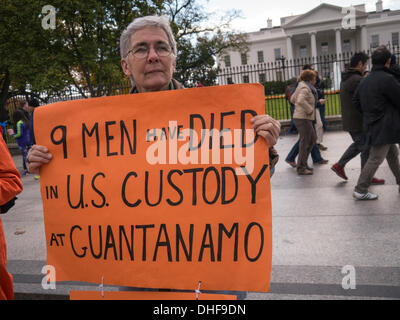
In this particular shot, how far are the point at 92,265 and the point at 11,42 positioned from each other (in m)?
11.2

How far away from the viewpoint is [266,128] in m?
1.45

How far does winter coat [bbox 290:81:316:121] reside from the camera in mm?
6695

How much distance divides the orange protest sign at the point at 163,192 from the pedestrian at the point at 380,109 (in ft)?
12.3

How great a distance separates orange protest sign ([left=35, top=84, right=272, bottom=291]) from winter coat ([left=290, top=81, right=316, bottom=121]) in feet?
18.0

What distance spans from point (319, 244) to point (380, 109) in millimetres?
2130

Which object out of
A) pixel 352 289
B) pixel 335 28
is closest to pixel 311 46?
pixel 335 28

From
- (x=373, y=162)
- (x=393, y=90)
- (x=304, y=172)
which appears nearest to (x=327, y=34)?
(x=304, y=172)

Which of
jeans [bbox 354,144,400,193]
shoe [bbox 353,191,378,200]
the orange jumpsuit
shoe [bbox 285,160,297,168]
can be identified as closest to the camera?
the orange jumpsuit

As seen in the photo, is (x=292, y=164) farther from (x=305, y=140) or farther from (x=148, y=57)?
(x=148, y=57)

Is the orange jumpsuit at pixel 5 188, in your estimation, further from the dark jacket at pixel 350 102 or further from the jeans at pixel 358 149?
the dark jacket at pixel 350 102

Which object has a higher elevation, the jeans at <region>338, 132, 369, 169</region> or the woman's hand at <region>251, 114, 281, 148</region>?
the woman's hand at <region>251, 114, 281, 148</region>

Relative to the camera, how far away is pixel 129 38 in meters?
1.77

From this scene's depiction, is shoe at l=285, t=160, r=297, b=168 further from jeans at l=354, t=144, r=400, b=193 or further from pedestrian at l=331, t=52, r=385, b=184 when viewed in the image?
jeans at l=354, t=144, r=400, b=193

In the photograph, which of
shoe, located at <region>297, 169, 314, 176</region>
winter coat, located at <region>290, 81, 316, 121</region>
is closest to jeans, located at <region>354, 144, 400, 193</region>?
shoe, located at <region>297, 169, 314, 176</region>
